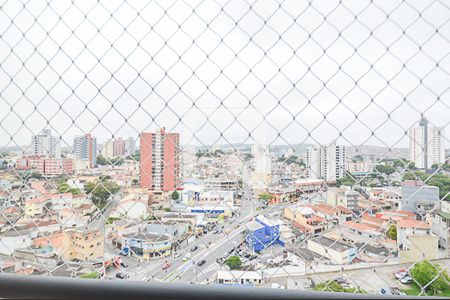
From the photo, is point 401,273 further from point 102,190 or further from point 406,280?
point 102,190

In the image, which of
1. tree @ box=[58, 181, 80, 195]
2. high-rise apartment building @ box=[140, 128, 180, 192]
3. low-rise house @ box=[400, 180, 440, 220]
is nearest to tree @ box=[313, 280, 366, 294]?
low-rise house @ box=[400, 180, 440, 220]

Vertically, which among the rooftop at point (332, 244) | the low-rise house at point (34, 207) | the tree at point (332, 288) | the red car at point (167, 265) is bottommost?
the tree at point (332, 288)

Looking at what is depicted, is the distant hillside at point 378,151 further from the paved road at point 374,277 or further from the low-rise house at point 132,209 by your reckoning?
the low-rise house at point 132,209

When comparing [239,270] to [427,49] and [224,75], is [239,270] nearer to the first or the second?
[224,75]

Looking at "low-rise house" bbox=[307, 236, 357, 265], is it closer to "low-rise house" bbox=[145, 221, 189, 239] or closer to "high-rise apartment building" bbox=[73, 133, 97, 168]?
"low-rise house" bbox=[145, 221, 189, 239]

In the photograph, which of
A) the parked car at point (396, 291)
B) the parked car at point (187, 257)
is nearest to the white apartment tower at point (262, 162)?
the parked car at point (187, 257)

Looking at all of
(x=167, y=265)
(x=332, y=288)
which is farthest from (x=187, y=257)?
(x=332, y=288)
